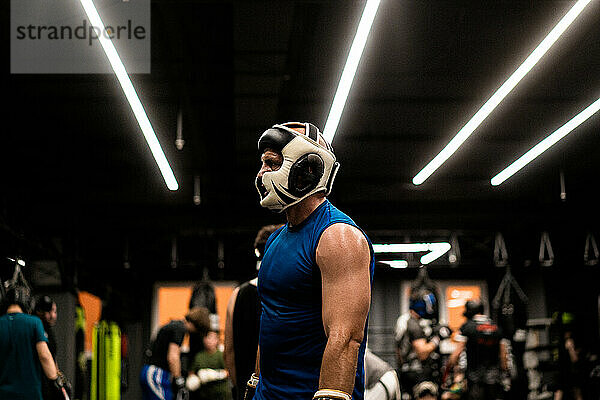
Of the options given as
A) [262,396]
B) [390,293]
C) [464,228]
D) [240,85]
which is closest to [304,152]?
[262,396]

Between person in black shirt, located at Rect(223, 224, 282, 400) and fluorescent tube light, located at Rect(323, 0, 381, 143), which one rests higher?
fluorescent tube light, located at Rect(323, 0, 381, 143)

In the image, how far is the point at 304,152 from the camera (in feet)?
7.77

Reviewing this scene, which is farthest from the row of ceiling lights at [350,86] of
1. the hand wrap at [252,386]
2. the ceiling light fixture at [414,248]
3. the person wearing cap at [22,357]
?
the ceiling light fixture at [414,248]

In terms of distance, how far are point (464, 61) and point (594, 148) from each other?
147 inches

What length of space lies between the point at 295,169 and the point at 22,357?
13.2ft

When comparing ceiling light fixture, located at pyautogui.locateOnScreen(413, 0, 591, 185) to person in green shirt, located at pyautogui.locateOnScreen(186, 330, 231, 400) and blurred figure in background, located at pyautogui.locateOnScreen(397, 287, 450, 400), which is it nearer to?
blurred figure in background, located at pyautogui.locateOnScreen(397, 287, 450, 400)

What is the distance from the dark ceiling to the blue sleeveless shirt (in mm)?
3954

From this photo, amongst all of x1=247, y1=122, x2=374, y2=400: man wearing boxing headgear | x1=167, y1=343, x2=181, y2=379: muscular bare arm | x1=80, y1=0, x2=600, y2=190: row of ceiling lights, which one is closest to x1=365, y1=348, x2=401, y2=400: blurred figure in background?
x1=247, y1=122, x2=374, y2=400: man wearing boxing headgear

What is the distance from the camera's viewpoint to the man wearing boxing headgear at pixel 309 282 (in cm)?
207

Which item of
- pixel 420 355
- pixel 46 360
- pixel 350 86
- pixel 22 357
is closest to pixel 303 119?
pixel 350 86

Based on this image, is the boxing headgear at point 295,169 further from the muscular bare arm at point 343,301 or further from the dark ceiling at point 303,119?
the dark ceiling at point 303,119

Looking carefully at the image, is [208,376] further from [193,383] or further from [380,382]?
[380,382]

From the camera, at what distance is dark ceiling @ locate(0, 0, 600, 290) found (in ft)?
21.5

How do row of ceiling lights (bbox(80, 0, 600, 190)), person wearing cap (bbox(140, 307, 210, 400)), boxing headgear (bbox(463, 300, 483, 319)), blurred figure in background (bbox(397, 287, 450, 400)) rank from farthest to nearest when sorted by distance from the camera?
boxing headgear (bbox(463, 300, 483, 319))
blurred figure in background (bbox(397, 287, 450, 400))
person wearing cap (bbox(140, 307, 210, 400))
row of ceiling lights (bbox(80, 0, 600, 190))
